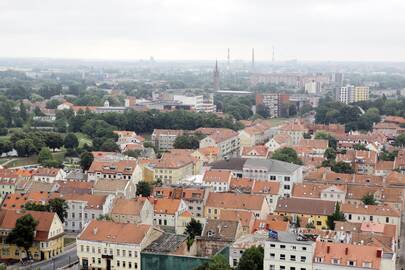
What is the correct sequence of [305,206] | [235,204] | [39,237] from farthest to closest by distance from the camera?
[235,204]
[305,206]
[39,237]

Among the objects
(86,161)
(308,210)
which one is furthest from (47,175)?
(308,210)

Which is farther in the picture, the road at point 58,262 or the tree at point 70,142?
the tree at point 70,142

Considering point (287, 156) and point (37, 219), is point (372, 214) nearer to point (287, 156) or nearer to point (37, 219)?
point (287, 156)

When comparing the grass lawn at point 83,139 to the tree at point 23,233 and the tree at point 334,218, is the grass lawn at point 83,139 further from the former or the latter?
the tree at point 334,218

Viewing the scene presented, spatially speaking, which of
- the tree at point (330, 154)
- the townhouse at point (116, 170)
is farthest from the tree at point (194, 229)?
the tree at point (330, 154)

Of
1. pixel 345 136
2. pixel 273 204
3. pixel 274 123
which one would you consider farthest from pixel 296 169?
pixel 274 123

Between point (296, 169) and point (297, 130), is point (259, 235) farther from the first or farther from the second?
point (297, 130)

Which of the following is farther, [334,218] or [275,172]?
[275,172]

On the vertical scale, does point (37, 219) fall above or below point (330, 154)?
above
